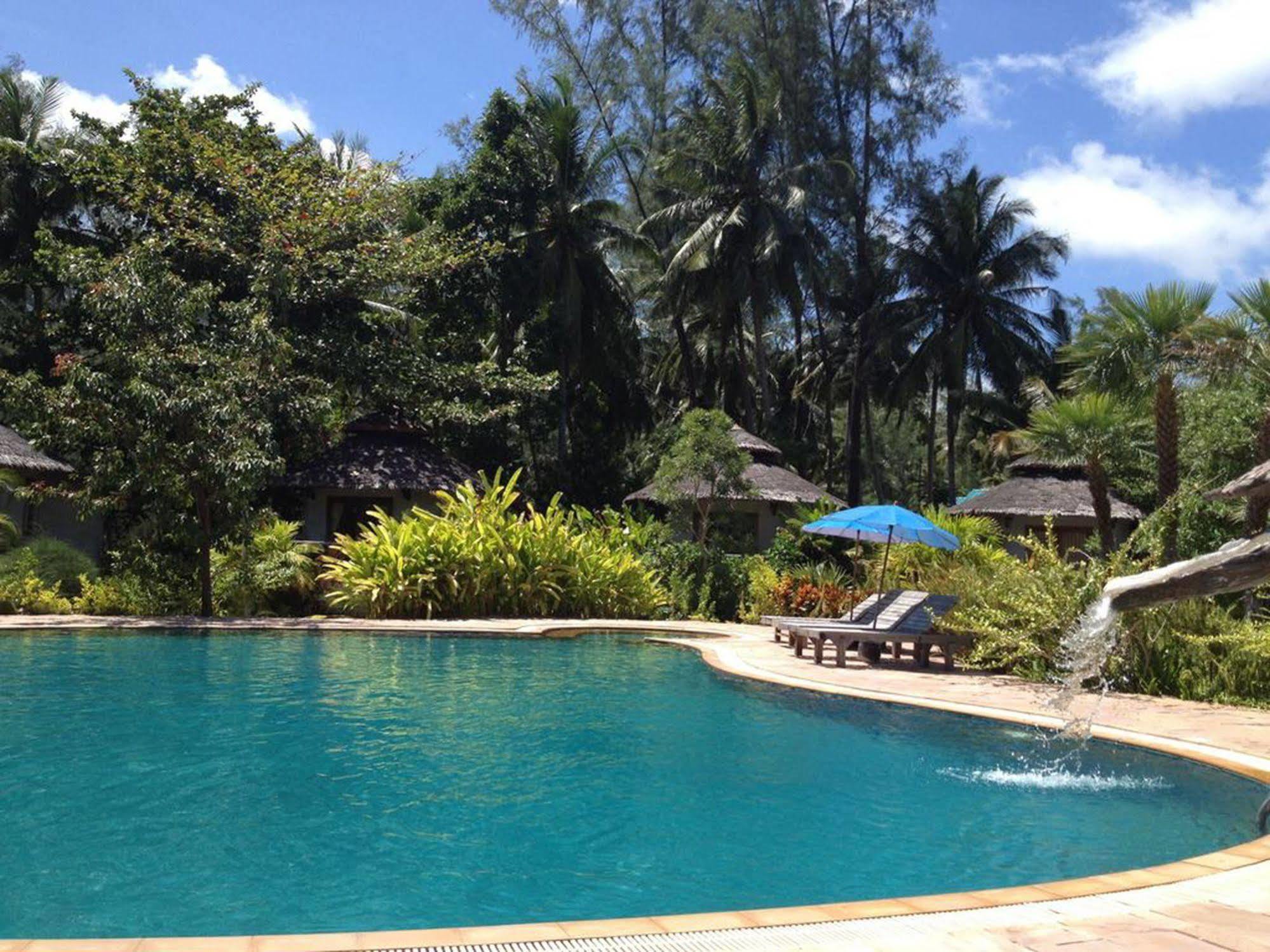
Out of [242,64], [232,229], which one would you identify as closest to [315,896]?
[232,229]

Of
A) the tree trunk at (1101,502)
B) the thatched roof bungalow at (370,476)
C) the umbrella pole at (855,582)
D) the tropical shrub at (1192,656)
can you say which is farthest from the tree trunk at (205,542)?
the tree trunk at (1101,502)

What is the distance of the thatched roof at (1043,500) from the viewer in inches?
1096

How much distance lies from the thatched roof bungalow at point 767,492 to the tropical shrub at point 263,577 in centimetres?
938

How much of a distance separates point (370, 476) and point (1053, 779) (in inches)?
745

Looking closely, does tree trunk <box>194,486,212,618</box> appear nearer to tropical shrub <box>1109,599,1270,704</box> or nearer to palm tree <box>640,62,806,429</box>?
tropical shrub <box>1109,599,1270,704</box>

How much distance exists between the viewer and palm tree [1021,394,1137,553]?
16891 millimetres

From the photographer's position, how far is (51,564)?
18203 mm

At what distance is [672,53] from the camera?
1423 inches

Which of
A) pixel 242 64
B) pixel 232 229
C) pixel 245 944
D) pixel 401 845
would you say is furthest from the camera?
pixel 242 64

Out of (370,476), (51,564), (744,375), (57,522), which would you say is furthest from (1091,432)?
(57,522)

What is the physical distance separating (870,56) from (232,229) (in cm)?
2139

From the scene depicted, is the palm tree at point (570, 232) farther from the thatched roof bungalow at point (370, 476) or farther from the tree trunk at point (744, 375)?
the thatched roof bungalow at point (370, 476)

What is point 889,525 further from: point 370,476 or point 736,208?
point 736,208

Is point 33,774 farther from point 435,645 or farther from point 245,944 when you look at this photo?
point 435,645
